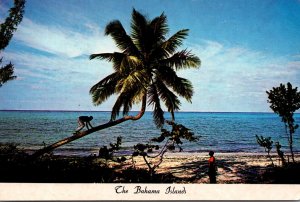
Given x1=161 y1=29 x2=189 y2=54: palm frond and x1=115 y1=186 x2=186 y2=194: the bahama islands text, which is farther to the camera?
x1=161 y1=29 x2=189 y2=54: palm frond

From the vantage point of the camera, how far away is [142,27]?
290 inches

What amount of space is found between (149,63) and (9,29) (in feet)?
11.8

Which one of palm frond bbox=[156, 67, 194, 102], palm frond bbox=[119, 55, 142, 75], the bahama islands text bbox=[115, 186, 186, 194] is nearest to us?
the bahama islands text bbox=[115, 186, 186, 194]

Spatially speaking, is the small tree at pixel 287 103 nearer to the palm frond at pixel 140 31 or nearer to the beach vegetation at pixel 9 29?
the palm frond at pixel 140 31

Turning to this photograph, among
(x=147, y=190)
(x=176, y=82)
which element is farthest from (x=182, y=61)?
(x=147, y=190)

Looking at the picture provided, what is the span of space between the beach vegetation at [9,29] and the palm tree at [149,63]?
199cm

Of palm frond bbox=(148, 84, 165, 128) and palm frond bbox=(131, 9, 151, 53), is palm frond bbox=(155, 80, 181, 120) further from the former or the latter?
palm frond bbox=(131, 9, 151, 53)

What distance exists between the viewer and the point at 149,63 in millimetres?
7023

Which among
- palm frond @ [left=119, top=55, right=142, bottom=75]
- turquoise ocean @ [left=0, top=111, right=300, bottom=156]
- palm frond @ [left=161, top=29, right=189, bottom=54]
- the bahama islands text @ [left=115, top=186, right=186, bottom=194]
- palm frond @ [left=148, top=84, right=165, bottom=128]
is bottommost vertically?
turquoise ocean @ [left=0, top=111, right=300, bottom=156]

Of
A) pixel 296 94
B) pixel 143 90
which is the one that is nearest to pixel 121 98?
pixel 143 90

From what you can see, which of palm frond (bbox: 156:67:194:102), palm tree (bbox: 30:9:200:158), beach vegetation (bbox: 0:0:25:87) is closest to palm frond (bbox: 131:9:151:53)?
palm tree (bbox: 30:9:200:158)

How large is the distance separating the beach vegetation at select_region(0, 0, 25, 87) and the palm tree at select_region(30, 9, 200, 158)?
199cm

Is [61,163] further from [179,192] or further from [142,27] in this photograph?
[142,27]

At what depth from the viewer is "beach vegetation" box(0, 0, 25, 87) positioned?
620 centimetres
